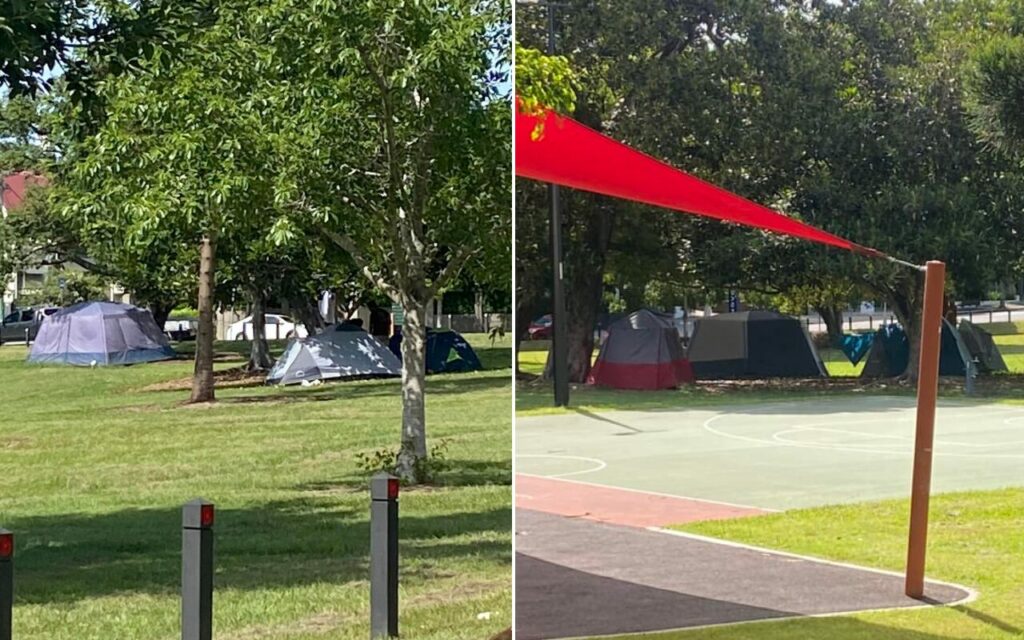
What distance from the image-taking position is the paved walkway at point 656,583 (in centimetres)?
391

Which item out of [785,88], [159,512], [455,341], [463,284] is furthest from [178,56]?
[455,341]

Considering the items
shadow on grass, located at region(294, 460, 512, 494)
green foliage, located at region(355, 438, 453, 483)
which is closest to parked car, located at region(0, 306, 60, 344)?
green foliage, located at region(355, 438, 453, 483)

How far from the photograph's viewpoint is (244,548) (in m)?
9.27

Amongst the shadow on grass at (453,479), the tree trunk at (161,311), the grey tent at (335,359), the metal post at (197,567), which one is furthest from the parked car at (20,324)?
the metal post at (197,567)

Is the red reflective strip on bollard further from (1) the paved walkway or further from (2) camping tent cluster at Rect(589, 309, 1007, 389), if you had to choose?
(2) camping tent cluster at Rect(589, 309, 1007, 389)

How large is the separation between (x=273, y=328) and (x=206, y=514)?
18861 mm

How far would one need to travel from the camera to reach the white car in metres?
22.8

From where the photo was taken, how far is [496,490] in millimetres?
11555

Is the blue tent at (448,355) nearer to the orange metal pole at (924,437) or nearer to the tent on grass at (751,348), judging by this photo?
the orange metal pole at (924,437)

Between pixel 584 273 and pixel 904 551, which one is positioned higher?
pixel 584 273

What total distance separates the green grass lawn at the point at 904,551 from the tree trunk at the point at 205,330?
47.4 ft

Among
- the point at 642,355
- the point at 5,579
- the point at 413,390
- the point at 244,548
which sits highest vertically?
the point at 642,355

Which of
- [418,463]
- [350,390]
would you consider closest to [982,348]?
[418,463]

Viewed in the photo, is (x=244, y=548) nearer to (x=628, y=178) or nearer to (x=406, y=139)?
(x=406, y=139)
